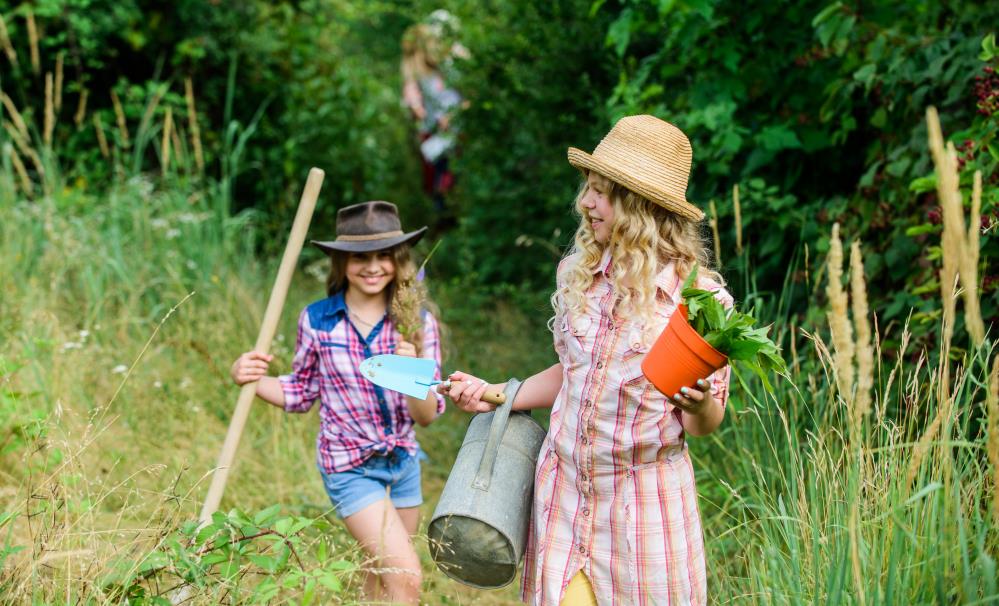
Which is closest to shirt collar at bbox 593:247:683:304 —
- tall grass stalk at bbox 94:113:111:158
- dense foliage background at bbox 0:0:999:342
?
dense foliage background at bbox 0:0:999:342

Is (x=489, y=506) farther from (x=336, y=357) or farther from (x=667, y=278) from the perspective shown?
(x=336, y=357)

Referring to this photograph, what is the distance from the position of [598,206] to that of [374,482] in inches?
49.3

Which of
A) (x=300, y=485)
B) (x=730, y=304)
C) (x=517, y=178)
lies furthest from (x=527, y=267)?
(x=730, y=304)

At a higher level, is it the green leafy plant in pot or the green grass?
the green leafy plant in pot

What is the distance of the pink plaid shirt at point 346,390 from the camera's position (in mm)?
3135

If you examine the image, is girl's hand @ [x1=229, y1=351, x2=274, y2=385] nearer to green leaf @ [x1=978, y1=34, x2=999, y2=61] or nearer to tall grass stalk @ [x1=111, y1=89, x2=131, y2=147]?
green leaf @ [x1=978, y1=34, x2=999, y2=61]

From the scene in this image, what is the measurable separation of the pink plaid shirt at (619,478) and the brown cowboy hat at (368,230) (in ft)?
2.99

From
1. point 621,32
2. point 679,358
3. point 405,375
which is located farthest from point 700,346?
point 621,32

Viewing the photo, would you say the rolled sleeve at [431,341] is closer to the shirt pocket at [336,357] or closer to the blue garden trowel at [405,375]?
the shirt pocket at [336,357]

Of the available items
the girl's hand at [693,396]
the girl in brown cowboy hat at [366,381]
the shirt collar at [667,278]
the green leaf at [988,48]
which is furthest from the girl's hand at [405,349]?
the green leaf at [988,48]

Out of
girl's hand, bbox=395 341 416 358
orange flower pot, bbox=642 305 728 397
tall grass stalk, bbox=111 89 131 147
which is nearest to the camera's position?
orange flower pot, bbox=642 305 728 397

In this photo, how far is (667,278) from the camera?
246 cm

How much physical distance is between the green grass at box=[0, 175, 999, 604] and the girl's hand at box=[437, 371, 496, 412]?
483 millimetres

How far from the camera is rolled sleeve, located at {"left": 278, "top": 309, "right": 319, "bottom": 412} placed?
10.6ft
